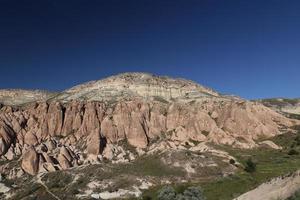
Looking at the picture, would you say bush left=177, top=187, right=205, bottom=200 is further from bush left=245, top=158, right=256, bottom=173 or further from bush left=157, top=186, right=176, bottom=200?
bush left=245, top=158, right=256, bottom=173

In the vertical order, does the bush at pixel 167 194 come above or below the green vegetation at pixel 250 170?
below

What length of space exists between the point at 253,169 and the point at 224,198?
154ft

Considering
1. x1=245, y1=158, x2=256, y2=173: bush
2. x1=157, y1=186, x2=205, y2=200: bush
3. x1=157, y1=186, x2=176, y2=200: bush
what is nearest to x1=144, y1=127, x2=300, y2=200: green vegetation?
x1=245, y1=158, x2=256, y2=173: bush

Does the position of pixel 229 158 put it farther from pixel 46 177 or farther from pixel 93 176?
pixel 46 177

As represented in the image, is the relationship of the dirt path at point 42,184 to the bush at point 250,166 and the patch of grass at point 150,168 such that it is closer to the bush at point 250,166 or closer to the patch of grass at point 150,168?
the patch of grass at point 150,168

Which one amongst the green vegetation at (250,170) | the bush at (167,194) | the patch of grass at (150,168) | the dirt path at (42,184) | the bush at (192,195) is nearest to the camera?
the bush at (192,195)

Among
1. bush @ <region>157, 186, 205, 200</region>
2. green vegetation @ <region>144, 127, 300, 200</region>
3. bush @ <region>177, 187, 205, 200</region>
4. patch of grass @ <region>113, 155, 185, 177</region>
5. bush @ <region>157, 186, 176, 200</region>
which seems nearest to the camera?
bush @ <region>177, 187, 205, 200</region>

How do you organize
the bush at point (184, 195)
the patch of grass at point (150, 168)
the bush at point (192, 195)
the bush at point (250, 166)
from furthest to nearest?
the patch of grass at point (150, 168), the bush at point (250, 166), the bush at point (184, 195), the bush at point (192, 195)

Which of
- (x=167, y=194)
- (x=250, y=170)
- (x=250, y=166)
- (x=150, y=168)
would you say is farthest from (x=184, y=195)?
(x=150, y=168)

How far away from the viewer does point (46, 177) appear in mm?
179375

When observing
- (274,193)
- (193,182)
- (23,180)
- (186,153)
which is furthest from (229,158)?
(274,193)

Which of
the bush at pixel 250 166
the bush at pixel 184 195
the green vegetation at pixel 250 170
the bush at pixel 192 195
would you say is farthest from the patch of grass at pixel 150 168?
the bush at pixel 192 195

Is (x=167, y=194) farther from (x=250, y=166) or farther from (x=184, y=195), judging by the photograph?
(x=250, y=166)

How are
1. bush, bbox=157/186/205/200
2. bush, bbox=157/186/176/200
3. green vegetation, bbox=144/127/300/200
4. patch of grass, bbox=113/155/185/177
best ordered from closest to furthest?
bush, bbox=157/186/205/200, bush, bbox=157/186/176/200, green vegetation, bbox=144/127/300/200, patch of grass, bbox=113/155/185/177
